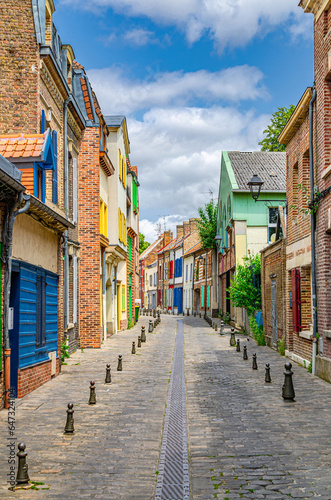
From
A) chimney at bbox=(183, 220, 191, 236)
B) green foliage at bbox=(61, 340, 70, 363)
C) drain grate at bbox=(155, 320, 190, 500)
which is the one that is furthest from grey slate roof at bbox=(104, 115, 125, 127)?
chimney at bbox=(183, 220, 191, 236)

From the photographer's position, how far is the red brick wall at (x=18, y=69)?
1248 centimetres

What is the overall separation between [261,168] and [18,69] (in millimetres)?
22364

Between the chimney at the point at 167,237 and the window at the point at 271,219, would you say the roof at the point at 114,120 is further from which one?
the chimney at the point at 167,237

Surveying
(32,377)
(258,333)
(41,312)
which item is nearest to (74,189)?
(41,312)

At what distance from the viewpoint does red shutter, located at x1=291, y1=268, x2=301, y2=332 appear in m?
16.0

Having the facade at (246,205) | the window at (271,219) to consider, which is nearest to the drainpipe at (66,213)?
the facade at (246,205)

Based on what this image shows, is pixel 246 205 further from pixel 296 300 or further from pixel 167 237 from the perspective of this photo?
pixel 167 237

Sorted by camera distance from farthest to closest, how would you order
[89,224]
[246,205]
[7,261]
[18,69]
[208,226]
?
1. [208,226]
2. [246,205]
3. [89,224]
4. [18,69]
5. [7,261]

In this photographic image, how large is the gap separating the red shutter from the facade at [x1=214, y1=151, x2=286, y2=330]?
1148 cm

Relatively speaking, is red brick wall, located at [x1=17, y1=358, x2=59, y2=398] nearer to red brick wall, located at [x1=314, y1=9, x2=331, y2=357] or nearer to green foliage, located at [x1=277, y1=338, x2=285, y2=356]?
red brick wall, located at [x1=314, y1=9, x2=331, y2=357]

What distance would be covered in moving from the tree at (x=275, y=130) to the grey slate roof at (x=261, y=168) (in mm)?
4294

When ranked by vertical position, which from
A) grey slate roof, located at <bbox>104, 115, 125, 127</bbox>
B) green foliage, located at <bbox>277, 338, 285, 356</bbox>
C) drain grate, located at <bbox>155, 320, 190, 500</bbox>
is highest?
grey slate roof, located at <bbox>104, 115, 125, 127</bbox>

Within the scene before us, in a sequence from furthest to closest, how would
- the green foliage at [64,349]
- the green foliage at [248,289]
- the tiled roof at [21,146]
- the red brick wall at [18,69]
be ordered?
the green foliage at [248,289]
the green foliage at [64,349]
the red brick wall at [18,69]
the tiled roof at [21,146]

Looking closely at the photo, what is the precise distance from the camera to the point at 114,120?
2561 cm
